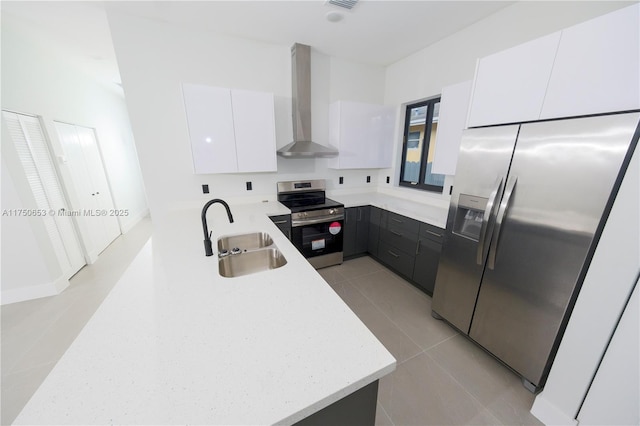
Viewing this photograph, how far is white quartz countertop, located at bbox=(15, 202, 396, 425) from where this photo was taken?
539 mm

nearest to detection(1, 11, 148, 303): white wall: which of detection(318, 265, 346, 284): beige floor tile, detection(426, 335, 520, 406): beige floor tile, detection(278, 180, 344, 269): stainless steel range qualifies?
detection(278, 180, 344, 269): stainless steel range

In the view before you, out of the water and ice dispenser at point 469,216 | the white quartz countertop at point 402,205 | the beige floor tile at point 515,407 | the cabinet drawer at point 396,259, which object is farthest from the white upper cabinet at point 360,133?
the beige floor tile at point 515,407

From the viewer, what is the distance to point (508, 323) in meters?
1.53

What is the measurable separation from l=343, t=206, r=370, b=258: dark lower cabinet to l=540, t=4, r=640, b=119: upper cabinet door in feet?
6.50

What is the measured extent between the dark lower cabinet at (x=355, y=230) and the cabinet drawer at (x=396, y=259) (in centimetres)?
29

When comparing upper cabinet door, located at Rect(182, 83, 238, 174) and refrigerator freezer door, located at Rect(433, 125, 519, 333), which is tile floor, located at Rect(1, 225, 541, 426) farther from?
upper cabinet door, located at Rect(182, 83, 238, 174)

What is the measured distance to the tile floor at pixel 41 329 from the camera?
1.51m

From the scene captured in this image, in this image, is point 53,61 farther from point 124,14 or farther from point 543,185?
point 543,185

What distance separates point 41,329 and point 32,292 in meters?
0.70

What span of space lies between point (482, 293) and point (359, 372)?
4.98 ft

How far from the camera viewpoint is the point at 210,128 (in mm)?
2250

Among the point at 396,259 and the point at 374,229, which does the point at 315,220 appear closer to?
the point at 374,229

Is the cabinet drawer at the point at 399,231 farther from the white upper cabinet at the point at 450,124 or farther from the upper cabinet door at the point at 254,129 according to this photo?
the upper cabinet door at the point at 254,129

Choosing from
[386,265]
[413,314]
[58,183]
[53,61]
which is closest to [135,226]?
[58,183]
